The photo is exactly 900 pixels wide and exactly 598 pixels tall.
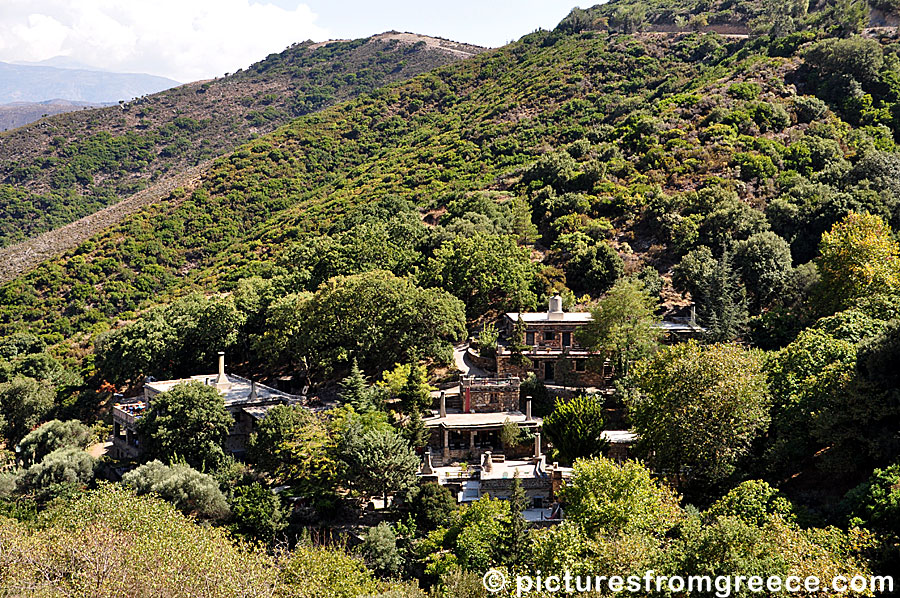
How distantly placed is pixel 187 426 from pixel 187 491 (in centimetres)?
561

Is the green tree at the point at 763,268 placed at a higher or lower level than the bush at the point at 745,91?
lower

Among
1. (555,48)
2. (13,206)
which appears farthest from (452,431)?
(13,206)

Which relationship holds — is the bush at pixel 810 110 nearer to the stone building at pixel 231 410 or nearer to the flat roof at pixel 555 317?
the flat roof at pixel 555 317

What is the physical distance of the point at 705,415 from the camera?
33062 mm

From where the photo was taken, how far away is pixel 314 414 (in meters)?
41.6

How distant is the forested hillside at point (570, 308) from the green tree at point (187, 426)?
18 cm

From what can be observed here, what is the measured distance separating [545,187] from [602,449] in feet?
141

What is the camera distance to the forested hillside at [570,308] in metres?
30.0

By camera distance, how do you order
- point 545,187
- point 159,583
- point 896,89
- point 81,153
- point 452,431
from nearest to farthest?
1. point 159,583
2. point 452,431
3. point 545,187
4. point 896,89
5. point 81,153

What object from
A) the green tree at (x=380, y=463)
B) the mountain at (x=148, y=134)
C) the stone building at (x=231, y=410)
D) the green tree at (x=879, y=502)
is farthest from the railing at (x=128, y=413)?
the mountain at (x=148, y=134)

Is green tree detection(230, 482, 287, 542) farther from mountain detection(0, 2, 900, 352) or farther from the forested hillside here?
mountain detection(0, 2, 900, 352)

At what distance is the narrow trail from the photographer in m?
95.5

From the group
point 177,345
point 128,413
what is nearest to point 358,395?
point 128,413

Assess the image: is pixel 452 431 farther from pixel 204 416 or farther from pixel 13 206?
pixel 13 206
